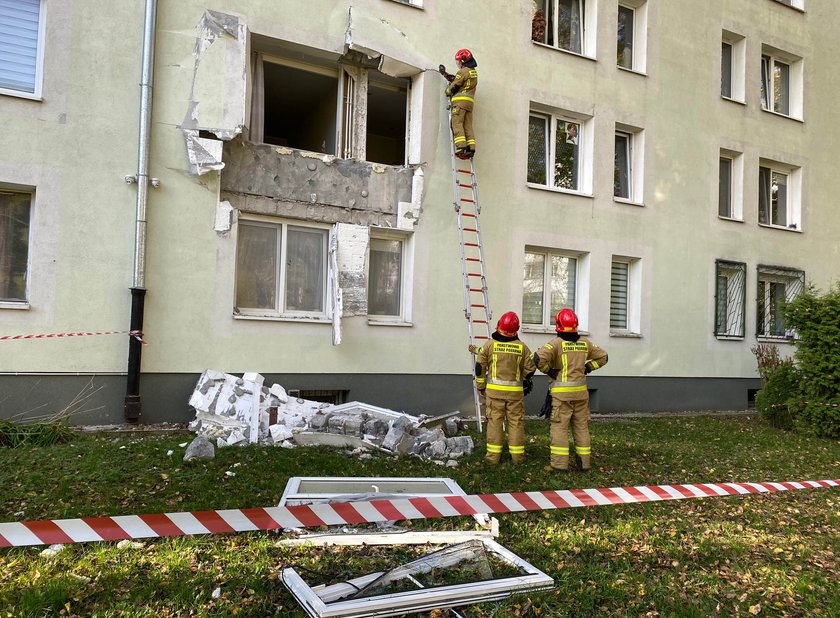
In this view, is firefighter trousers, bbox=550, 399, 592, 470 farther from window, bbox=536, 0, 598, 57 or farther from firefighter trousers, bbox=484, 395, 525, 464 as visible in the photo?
window, bbox=536, 0, 598, 57

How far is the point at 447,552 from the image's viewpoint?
3998 mm

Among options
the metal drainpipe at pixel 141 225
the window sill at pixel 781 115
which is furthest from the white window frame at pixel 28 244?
the window sill at pixel 781 115

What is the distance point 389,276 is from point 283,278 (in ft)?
5.75

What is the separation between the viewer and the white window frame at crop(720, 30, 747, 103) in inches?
553

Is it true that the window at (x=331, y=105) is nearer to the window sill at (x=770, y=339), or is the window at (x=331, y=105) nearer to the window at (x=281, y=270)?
the window at (x=281, y=270)

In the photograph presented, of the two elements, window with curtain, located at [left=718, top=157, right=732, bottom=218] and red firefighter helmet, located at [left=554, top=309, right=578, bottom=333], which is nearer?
red firefighter helmet, located at [left=554, top=309, right=578, bottom=333]

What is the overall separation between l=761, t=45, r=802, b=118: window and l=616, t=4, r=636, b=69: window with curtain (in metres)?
4.10

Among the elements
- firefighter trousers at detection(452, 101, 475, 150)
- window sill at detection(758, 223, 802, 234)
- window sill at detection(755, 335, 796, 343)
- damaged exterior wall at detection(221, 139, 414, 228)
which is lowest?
window sill at detection(755, 335, 796, 343)

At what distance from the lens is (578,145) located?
39.8 feet

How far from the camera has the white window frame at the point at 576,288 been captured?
37.8 ft

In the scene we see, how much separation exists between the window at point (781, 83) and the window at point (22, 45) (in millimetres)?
14651

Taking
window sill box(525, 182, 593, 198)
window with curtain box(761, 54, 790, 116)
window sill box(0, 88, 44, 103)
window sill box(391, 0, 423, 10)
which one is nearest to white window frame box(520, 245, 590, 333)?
window sill box(525, 182, 593, 198)

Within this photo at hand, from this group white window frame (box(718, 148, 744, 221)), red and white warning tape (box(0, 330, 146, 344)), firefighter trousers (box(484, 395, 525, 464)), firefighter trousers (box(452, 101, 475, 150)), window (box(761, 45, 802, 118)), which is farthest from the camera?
window (box(761, 45, 802, 118))

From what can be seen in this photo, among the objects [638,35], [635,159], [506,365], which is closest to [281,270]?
[506,365]
